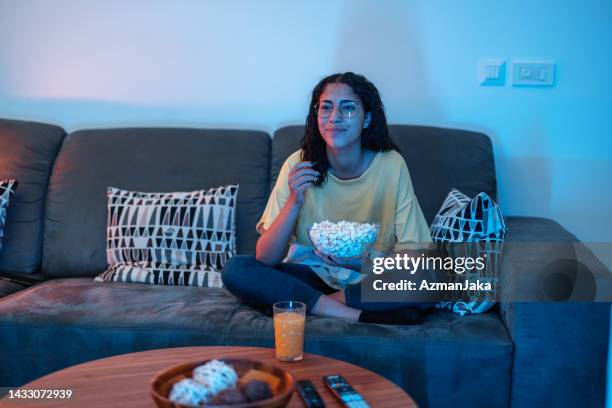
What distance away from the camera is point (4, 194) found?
7.27 feet

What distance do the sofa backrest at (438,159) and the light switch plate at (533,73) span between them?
0.31m

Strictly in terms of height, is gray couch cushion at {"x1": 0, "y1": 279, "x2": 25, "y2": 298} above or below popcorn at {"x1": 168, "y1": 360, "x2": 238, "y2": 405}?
below

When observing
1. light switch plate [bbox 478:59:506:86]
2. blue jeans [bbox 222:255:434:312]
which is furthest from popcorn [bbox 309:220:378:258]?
light switch plate [bbox 478:59:506:86]

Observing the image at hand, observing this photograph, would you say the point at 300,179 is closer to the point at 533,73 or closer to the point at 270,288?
the point at 270,288

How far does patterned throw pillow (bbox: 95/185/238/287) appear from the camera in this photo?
211 centimetres

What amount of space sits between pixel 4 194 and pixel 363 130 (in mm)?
1261

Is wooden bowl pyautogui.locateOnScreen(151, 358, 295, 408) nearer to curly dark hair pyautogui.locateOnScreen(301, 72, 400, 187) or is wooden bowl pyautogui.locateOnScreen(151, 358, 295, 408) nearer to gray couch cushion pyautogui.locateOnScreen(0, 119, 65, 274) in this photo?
curly dark hair pyautogui.locateOnScreen(301, 72, 400, 187)

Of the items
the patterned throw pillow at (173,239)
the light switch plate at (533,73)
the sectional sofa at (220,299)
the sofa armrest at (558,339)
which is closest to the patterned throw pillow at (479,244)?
the sectional sofa at (220,299)

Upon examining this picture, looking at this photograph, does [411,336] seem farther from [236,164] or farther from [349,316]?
[236,164]

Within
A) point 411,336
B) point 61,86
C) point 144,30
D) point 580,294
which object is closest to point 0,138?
point 61,86

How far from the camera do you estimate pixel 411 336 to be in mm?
1599

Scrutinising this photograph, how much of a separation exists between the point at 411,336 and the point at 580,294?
0.42m

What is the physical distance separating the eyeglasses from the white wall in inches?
27.0

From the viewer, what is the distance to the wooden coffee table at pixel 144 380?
41.1 inches
